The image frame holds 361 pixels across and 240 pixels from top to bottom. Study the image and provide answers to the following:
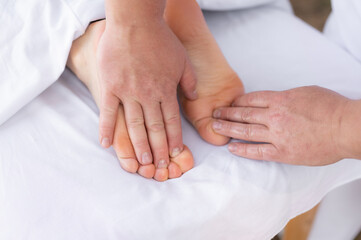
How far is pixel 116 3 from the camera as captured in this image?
0.67 m

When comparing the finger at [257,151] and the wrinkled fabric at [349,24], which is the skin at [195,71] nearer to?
the finger at [257,151]

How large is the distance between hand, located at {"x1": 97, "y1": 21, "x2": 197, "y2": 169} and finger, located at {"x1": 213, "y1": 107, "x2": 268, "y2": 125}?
→ 0.29 feet

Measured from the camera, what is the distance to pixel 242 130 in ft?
2.26

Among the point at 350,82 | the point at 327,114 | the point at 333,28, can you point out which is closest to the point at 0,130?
the point at 327,114

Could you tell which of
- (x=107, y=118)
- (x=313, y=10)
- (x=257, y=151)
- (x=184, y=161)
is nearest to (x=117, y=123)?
(x=107, y=118)

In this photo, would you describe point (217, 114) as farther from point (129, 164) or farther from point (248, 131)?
point (129, 164)

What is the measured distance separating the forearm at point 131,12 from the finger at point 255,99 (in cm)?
21

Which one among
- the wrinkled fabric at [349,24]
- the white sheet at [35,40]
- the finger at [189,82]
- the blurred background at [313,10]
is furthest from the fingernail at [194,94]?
the blurred background at [313,10]

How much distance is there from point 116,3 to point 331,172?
1.50ft

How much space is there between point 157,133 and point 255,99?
18 centimetres

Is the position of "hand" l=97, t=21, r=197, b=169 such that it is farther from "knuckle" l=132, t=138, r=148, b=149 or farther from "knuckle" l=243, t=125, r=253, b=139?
"knuckle" l=243, t=125, r=253, b=139

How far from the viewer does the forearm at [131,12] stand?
67 cm

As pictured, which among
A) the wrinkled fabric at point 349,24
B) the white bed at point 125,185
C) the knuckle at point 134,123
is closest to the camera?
the white bed at point 125,185

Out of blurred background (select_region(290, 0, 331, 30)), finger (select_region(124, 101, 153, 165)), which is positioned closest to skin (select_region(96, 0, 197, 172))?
finger (select_region(124, 101, 153, 165))
